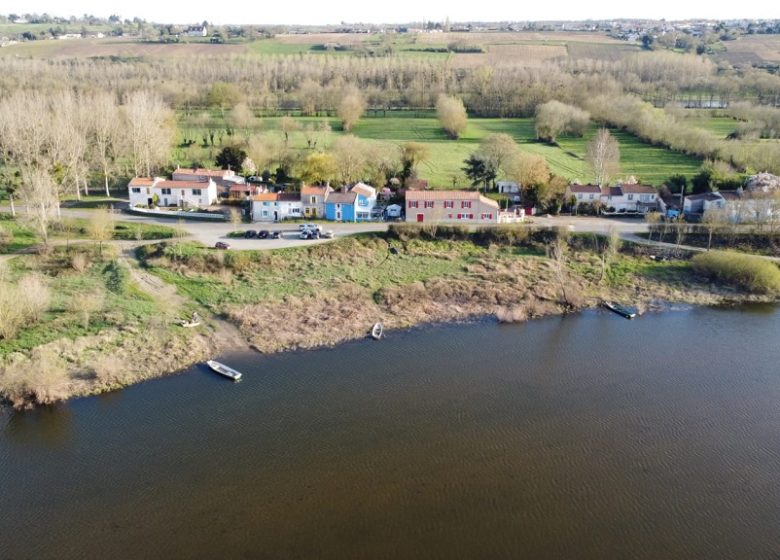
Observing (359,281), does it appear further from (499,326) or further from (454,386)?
(454,386)

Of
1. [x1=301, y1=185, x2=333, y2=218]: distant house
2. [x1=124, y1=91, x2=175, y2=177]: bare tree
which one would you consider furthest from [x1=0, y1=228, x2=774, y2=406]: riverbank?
[x1=124, y1=91, x2=175, y2=177]: bare tree

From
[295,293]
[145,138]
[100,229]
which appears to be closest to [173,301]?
[295,293]

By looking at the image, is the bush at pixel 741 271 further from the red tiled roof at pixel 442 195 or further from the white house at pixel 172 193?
the white house at pixel 172 193

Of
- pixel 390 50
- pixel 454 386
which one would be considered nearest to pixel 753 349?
pixel 454 386

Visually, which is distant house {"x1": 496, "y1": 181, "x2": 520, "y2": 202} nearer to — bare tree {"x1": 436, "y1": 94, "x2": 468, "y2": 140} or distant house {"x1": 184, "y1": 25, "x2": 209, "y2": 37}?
bare tree {"x1": 436, "y1": 94, "x2": 468, "y2": 140}

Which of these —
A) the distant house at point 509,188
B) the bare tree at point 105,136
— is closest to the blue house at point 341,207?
the distant house at point 509,188

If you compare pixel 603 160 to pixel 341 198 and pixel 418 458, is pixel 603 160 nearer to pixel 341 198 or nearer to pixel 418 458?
pixel 341 198
